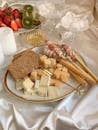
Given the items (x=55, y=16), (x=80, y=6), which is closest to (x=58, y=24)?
(x=55, y=16)

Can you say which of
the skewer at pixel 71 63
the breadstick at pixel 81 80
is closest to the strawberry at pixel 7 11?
the skewer at pixel 71 63

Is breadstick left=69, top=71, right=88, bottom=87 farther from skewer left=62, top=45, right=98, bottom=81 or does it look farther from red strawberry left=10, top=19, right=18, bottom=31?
red strawberry left=10, top=19, right=18, bottom=31

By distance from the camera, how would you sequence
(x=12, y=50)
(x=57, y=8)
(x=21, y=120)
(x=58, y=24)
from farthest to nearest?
(x=57, y=8) < (x=58, y=24) < (x=12, y=50) < (x=21, y=120)

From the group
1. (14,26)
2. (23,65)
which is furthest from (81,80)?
(14,26)

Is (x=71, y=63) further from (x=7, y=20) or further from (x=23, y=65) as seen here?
(x=7, y=20)

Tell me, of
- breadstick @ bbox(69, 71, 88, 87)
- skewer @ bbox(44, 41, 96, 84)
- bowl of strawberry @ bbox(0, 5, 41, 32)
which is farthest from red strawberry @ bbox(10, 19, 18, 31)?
breadstick @ bbox(69, 71, 88, 87)

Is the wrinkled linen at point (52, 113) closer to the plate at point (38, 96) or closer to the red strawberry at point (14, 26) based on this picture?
the plate at point (38, 96)

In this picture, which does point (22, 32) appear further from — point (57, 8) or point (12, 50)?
point (57, 8)
